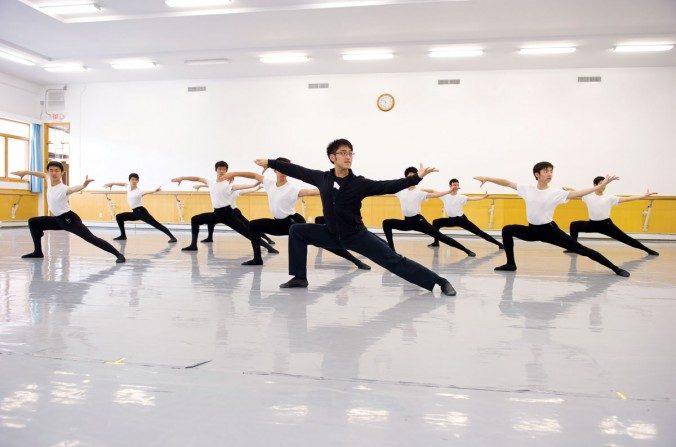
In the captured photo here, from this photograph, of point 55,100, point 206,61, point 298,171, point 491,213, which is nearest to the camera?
point 298,171

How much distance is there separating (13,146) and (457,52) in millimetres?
11615

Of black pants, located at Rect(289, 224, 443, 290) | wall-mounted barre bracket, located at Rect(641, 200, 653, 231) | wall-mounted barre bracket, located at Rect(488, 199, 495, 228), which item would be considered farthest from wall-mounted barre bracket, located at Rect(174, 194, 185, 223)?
wall-mounted barre bracket, located at Rect(641, 200, 653, 231)

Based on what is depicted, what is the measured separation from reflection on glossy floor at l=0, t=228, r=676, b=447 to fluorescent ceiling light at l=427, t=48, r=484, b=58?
7.23 meters

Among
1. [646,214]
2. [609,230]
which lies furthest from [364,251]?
[646,214]

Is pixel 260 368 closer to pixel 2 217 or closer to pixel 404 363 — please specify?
pixel 404 363

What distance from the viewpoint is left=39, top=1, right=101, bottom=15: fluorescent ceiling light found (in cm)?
794

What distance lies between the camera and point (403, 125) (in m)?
11.8

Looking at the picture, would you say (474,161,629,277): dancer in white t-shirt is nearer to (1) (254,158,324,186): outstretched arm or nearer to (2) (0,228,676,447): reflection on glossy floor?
(2) (0,228,676,447): reflection on glossy floor

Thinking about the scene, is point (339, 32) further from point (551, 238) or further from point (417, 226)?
point (551, 238)

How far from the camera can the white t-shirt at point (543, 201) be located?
5066 mm

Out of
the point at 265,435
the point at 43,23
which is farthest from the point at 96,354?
the point at 43,23

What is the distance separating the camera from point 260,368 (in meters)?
1.87

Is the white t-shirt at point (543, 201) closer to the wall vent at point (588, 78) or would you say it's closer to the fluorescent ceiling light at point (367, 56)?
the fluorescent ceiling light at point (367, 56)

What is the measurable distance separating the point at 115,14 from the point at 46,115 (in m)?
6.49
